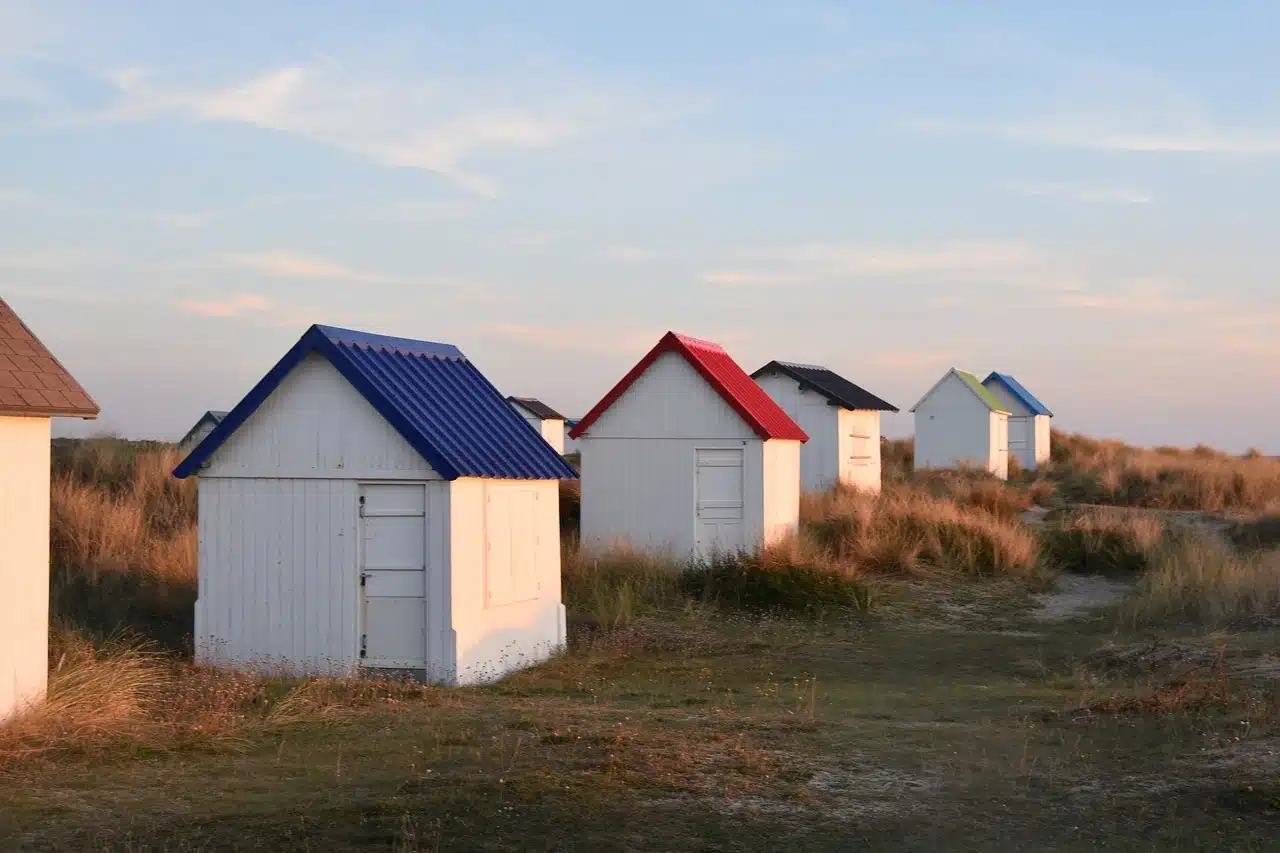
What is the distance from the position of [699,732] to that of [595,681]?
385 centimetres

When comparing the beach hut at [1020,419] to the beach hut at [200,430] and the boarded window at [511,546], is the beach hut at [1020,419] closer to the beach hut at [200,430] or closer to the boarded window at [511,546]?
the beach hut at [200,430]

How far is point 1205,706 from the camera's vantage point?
11.6 meters

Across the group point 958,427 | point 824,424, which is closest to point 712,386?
point 824,424

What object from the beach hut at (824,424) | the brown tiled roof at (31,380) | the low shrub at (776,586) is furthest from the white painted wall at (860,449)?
the brown tiled roof at (31,380)

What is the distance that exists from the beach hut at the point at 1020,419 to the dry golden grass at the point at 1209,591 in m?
33.2

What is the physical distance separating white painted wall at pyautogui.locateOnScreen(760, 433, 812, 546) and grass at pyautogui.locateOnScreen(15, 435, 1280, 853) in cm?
191

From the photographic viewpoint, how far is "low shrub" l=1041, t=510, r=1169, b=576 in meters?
24.6

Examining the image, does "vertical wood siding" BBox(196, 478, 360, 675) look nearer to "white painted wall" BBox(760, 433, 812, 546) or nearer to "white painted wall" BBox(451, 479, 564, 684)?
"white painted wall" BBox(451, 479, 564, 684)

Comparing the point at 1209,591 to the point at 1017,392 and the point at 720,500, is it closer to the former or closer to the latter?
the point at 720,500

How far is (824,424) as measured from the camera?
3534 centimetres

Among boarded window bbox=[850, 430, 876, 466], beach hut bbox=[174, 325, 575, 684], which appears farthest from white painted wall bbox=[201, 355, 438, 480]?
boarded window bbox=[850, 430, 876, 466]

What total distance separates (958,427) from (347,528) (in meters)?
36.9

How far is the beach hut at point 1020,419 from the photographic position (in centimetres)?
5503

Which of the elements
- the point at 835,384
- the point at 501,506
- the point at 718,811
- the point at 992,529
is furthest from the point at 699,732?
the point at 835,384
